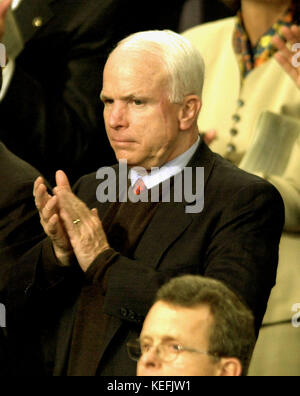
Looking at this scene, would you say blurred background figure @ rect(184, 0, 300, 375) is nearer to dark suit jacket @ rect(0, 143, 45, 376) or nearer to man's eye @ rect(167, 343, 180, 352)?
dark suit jacket @ rect(0, 143, 45, 376)

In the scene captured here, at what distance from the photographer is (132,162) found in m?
3.03

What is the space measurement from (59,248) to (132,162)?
1.04 ft

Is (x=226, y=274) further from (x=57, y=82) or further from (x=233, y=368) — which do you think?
(x=57, y=82)

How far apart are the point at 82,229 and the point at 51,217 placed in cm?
9

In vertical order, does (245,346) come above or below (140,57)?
below

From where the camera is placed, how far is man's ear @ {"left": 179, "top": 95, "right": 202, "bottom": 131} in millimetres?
3078

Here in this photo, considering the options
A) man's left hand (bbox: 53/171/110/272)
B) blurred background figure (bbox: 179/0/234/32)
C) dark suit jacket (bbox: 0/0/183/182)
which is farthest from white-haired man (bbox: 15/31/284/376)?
blurred background figure (bbox: 179/0/234/32)

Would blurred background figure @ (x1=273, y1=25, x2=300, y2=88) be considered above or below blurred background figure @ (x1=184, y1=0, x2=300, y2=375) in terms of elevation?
above

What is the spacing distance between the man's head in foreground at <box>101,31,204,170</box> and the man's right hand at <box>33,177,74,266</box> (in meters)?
0.25

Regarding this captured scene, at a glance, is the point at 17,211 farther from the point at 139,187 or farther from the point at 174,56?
the point at 174,56

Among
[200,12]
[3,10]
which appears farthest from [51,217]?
[200,12]

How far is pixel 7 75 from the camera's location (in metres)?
3.96

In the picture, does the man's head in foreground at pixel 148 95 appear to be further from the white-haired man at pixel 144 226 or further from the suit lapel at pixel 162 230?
the suit lapel at pixel 162 230
